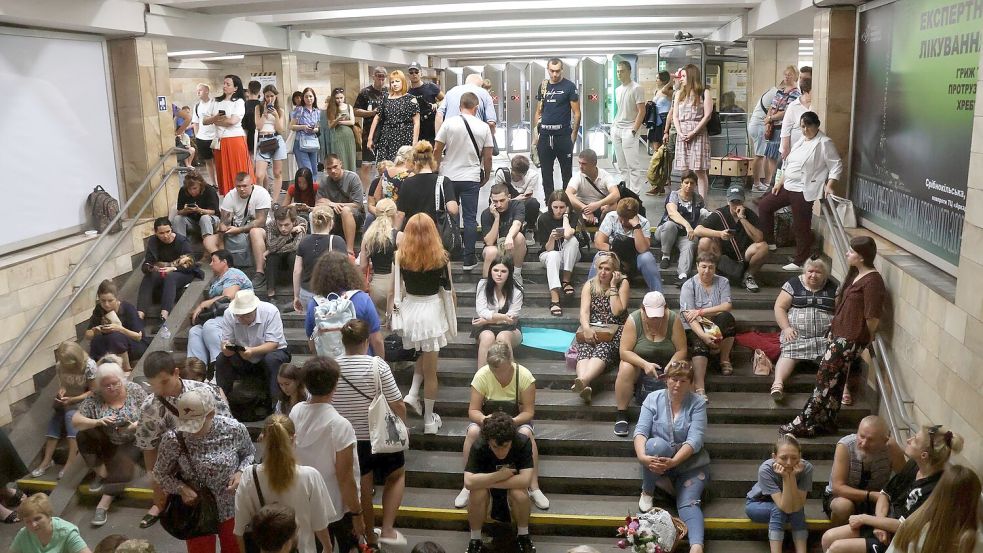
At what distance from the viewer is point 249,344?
714 cm

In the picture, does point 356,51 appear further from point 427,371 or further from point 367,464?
point 367,464

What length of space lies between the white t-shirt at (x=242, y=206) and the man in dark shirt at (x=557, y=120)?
3.13 metres

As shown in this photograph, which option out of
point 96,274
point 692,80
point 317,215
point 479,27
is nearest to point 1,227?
point 96,274

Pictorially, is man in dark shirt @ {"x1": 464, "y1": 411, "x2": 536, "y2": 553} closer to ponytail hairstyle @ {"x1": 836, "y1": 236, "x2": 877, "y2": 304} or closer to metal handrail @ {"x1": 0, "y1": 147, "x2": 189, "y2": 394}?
ponytail hairstyle @ {"x1": 836, "y1": 236, "x2": 877, "y2": 304}

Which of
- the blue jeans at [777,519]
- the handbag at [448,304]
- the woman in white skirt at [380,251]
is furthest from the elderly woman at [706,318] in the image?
the woman in white skirt at [380,251]

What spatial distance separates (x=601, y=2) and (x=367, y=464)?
7783mm

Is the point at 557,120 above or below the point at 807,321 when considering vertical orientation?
above

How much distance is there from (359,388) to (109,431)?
2.48 metres

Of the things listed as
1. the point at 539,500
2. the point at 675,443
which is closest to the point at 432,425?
the point at 539,500

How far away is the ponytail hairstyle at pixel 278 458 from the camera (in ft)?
13.7

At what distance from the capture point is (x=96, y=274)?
316 inches

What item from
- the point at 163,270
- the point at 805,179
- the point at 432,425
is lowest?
the point at 432,425

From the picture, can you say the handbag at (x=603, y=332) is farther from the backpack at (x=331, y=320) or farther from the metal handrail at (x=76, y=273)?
the metal handrail at (x=76, y=273)

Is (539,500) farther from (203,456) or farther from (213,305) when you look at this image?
(213,305)
